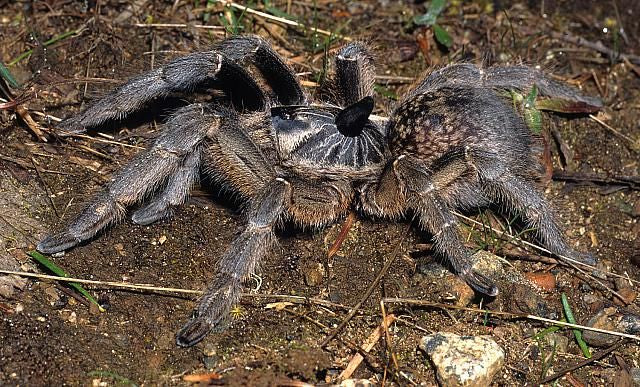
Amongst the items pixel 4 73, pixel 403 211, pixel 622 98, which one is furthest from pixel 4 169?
pixel 622 98

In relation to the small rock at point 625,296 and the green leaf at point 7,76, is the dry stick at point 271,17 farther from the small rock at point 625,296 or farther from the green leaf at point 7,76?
the small rock at point 625,296

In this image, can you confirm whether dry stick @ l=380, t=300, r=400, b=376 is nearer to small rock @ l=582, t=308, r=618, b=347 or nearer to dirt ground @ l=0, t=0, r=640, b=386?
dirt ground @ l=0, t=0, r=640, b=386

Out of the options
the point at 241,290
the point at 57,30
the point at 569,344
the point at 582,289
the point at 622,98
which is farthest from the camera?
the point at 622,98

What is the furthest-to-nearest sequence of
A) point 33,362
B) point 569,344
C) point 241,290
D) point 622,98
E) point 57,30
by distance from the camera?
1. point 622,98
2. point 57,30
3. point 569,344
4. point 241,290
5. point 33,362

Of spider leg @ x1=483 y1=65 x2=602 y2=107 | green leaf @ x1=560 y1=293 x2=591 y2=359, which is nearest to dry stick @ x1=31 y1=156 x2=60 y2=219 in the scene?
spider leg @ x1=483 y1=65 x2=602 y2=107

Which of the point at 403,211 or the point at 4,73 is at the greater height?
the point at 4,73

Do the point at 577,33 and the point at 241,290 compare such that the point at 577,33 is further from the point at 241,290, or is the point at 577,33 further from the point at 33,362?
the point at 33,362
